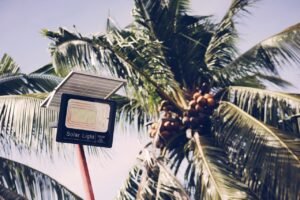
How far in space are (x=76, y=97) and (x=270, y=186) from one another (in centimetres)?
338

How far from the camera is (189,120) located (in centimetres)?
1152

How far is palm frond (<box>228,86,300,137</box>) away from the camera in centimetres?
1073

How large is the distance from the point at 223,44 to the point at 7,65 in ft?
12.4

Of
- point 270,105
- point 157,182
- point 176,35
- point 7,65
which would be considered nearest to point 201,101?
point 270,105

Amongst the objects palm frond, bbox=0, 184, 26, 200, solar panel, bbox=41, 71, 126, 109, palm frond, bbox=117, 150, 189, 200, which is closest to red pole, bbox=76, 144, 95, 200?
solar panel, bbox=41, 71, 126, 109

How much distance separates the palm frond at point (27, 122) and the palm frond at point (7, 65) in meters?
1.12

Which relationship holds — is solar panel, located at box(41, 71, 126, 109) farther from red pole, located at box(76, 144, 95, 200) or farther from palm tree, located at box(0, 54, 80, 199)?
palm tree, located at box(0, 54, 80, 199)

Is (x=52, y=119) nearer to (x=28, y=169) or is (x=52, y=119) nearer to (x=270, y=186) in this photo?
(x=28, y=169)

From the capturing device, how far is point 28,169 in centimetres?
1192

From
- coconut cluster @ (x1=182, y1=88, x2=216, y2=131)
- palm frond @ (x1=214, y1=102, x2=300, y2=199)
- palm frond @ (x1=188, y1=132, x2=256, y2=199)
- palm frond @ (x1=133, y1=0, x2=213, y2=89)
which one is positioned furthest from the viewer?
palm frond @ (x1=133, y1=0, x2=213, y2=89)

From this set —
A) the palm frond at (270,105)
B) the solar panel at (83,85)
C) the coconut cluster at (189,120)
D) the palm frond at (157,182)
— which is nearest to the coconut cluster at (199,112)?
the coconut cluster at (189,120)

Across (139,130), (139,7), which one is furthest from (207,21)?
(139,130)

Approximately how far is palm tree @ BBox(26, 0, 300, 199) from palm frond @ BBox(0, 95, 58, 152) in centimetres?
72

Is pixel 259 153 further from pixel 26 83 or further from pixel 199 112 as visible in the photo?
pixel 26 83
